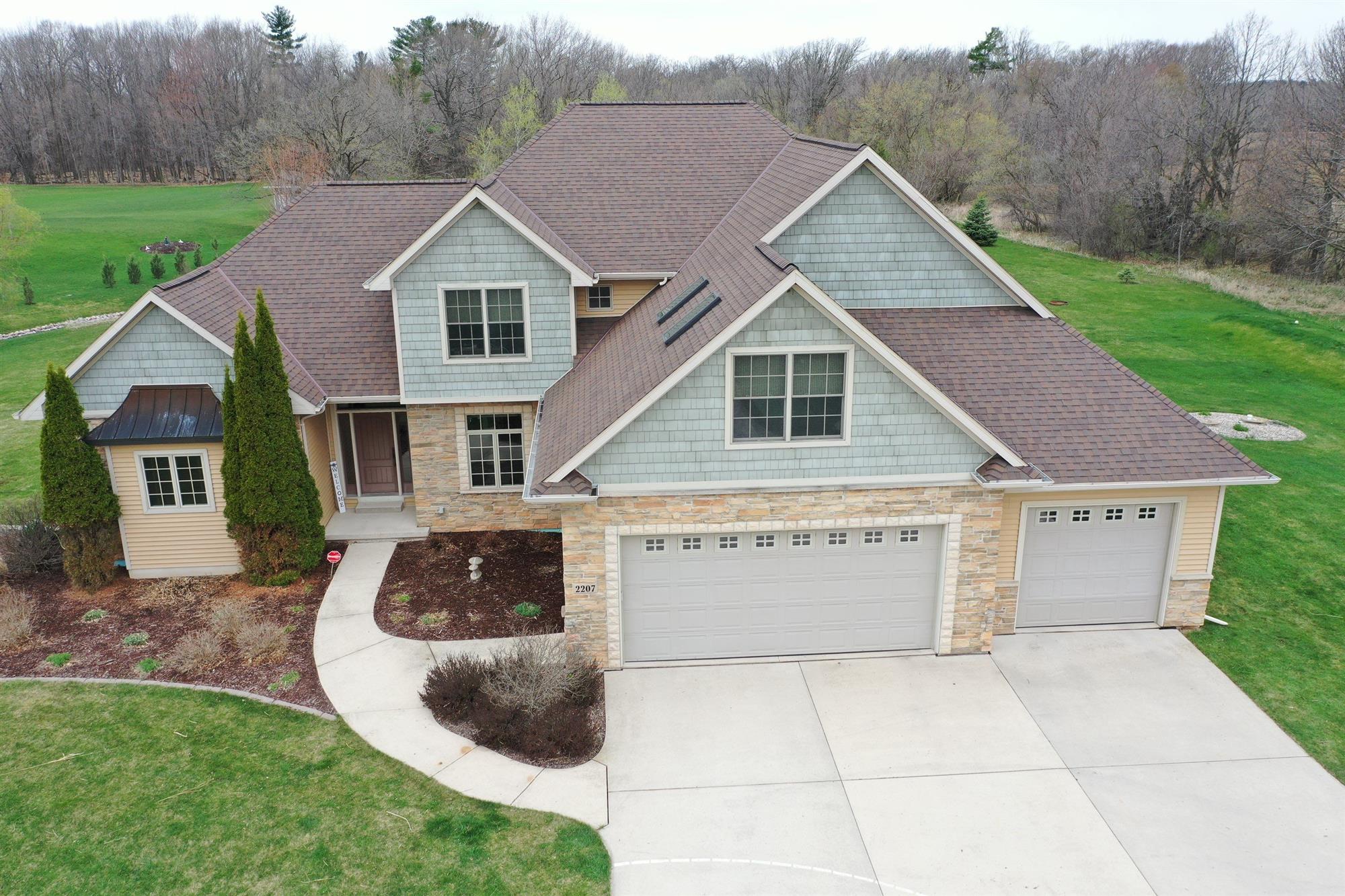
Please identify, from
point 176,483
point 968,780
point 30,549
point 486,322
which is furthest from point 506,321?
point 968,780

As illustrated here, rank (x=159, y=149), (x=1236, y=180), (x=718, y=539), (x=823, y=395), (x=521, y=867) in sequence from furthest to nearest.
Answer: (x=159, y=149), (x=1236, y=180), (x=718, y=539), (x=823, y=395), (x=521, y=867)

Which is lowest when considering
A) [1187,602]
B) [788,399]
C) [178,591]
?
[178,591]

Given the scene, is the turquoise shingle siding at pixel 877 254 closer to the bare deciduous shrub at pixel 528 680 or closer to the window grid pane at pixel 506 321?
the window grid pane at pixel 506 321

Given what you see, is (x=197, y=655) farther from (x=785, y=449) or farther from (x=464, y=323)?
(x=785, y=449)

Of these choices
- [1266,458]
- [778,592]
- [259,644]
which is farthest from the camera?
[1266,458]

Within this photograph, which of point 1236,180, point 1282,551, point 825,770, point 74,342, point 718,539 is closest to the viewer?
point 825,770

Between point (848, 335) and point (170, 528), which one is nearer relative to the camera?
point (848, 335)

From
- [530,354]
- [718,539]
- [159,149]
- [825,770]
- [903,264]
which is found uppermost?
[159,149]

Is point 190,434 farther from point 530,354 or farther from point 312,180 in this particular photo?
point 312,180

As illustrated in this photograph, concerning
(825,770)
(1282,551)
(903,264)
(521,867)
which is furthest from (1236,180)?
(521,867)
